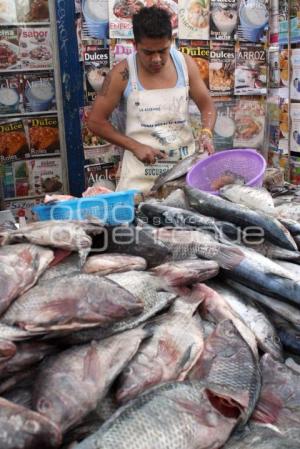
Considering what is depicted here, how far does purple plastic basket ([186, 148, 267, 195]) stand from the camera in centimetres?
314

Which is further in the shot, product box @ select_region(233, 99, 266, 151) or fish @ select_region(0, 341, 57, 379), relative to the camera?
product box @ select_region(233, 99, 266, 151)

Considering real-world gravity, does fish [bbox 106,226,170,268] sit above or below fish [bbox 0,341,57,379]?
above

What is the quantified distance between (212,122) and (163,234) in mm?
2421

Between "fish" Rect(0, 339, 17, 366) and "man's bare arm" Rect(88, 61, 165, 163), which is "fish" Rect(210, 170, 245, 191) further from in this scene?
"fish" Rect(0, 339, 17, 366)

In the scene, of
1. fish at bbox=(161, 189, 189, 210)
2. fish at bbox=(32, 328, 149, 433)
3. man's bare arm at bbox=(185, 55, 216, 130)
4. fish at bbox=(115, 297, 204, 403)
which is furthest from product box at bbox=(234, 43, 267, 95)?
fish at bbox=(32, 328, 149, 433)

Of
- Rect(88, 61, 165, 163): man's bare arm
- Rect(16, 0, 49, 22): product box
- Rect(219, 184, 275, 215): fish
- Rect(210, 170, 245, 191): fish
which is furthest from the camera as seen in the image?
Rect(16, 0, 49, 22): product box

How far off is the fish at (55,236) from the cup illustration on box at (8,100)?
405cm

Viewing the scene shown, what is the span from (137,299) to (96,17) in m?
3.91

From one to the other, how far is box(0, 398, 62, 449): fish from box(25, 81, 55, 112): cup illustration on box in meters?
4.89

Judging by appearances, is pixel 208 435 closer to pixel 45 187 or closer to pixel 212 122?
pixel 212 122

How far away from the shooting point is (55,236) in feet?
6.57

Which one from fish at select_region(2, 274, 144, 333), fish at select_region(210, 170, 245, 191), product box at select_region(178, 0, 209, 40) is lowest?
fish at select_region(2, 274, 144, 333)

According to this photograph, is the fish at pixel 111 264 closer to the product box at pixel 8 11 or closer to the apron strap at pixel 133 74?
the apron strap at pixel 133 74

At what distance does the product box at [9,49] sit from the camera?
18.5 ft
